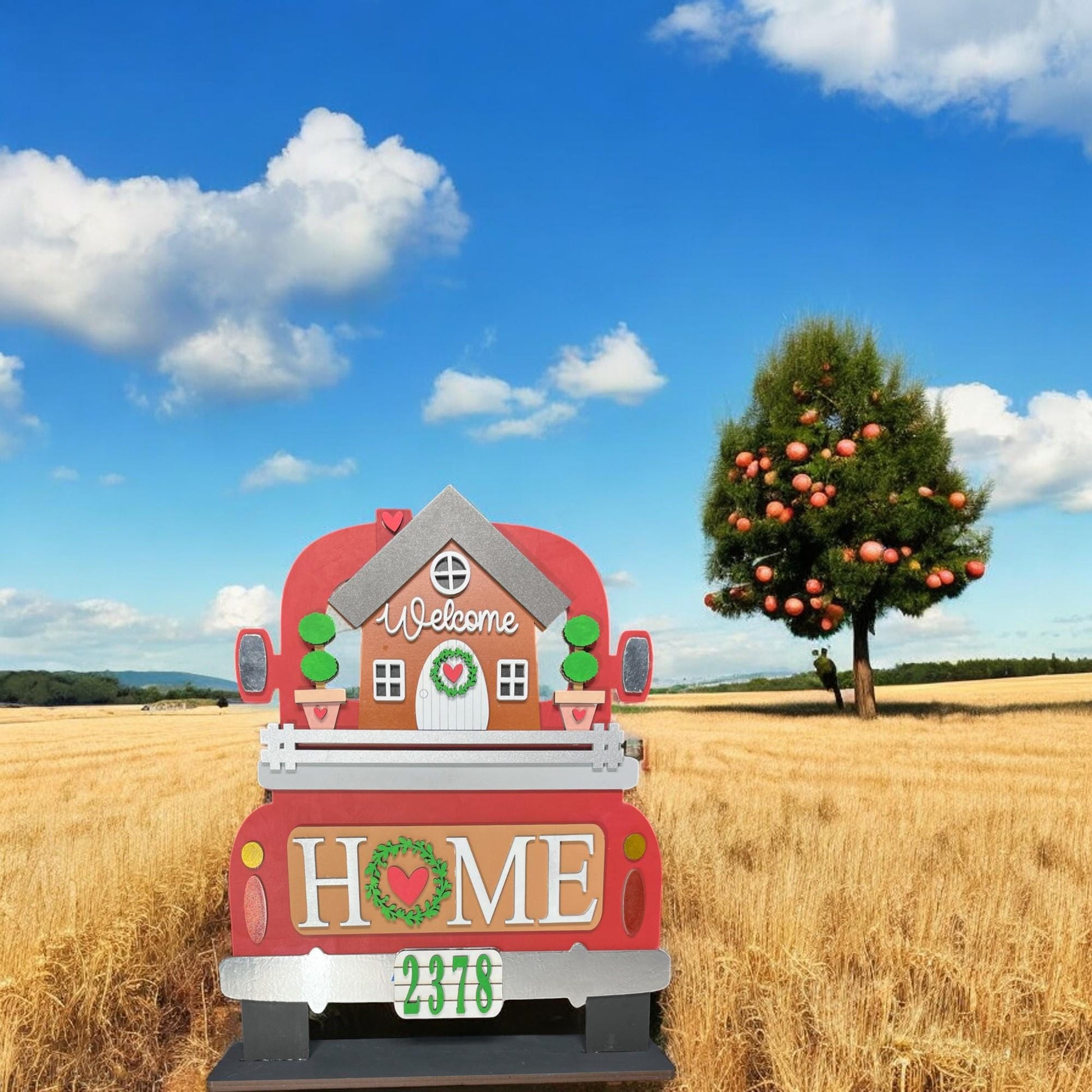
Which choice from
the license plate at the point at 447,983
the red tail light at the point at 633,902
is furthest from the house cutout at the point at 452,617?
the license plate at the point at 447,983

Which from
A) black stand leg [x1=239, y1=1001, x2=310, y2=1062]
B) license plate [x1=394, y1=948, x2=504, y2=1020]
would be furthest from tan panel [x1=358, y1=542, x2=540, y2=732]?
black stand leg [x1=239, y1=1001, x2=310, y2=1062]

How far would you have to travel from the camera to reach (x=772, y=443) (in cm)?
2641

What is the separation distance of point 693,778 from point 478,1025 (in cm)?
A: 770

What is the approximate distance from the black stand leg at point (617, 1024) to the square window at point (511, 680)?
4.39ft

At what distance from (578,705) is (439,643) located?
0.69 m

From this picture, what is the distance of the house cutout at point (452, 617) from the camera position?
4.54 metres

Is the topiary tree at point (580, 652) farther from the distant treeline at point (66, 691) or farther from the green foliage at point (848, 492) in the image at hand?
the distant treeline at point (66, 691)

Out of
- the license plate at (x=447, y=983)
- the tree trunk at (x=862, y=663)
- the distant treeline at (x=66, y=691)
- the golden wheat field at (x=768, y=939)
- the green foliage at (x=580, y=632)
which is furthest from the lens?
the distant treeline at (x=66, y=691)

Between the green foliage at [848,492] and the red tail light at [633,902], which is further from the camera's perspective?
the green foliage at [848,492]

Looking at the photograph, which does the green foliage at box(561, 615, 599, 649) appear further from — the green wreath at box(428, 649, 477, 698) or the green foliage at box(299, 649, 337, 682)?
the green foliage at box(299, 649, 337, 682)

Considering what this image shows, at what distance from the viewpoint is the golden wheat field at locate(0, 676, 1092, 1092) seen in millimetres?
4484

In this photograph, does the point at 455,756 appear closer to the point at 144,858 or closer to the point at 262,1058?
the point at 262,1058

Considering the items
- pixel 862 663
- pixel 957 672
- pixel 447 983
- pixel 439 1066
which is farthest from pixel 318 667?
pixel 957 672

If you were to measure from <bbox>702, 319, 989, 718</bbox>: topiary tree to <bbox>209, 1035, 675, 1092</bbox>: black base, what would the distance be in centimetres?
2058
